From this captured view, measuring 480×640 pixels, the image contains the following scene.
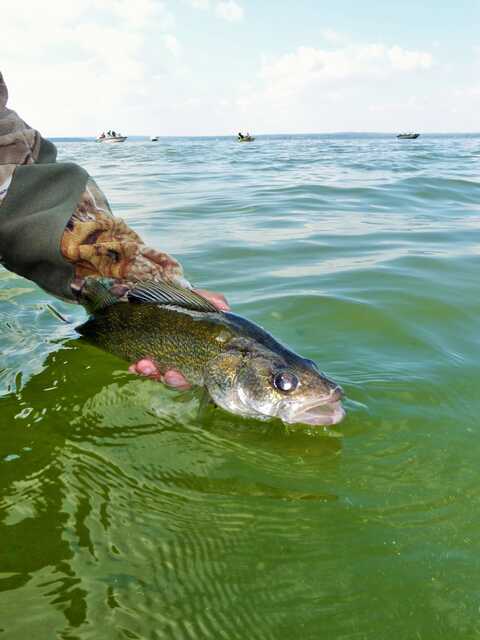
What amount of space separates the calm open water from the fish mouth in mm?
154

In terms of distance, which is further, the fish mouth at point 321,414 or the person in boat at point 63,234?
the person in boat at point 63,234

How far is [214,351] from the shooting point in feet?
11.4

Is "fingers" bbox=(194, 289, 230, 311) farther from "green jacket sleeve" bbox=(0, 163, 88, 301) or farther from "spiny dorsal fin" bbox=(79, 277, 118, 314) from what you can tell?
"green jacket sleeve" bbox=(0, 163, 88, 301)

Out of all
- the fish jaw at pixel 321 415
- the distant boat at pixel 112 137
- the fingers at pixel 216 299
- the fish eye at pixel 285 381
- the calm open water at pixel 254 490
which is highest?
the distant boat at pixel 112 137

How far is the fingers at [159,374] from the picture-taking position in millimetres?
3586

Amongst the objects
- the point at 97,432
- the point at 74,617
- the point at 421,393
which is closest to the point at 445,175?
the point at 421,393

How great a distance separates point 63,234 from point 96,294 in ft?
1.51

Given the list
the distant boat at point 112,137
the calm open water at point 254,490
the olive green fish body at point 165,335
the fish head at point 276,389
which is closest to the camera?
the calm open water at point 254,490

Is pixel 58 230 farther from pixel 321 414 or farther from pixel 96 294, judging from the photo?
pixel 321 414

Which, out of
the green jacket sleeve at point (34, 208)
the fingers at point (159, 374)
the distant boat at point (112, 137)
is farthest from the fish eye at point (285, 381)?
the distant boat at point (112, 137)

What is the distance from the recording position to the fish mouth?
3131mm

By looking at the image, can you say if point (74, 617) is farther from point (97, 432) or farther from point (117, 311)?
point (117, 311)

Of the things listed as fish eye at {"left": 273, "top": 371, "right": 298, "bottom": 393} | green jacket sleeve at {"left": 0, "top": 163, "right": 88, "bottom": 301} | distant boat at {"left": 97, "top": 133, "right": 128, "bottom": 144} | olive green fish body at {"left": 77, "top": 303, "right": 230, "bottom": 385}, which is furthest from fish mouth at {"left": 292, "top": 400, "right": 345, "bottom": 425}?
distant boat at {"left": 97, "top": 133, "right": 128, "bottom": 144}

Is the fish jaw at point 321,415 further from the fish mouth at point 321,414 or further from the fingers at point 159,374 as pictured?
the fingers at point 159,374
